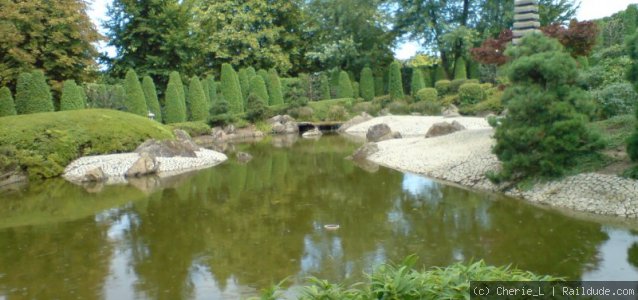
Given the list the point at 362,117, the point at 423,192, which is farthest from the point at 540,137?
the point at 362,117

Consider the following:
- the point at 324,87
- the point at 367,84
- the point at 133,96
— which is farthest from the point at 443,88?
the point at 133,96

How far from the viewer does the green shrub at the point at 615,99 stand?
36.7 feet

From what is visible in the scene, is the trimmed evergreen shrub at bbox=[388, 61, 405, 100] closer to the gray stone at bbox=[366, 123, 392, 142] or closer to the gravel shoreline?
the gravel shoreline

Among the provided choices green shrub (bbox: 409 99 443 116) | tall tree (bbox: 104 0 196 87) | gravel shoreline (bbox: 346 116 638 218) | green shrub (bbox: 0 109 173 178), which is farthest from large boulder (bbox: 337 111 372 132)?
green shrub (bbox: 0 109 173 178)

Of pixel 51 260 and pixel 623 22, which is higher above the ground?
pixel 623 22

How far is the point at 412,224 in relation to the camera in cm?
798

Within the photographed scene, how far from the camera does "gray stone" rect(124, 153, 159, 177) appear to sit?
13922 millimetres

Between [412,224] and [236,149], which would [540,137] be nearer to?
[412,224]

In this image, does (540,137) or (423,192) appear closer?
(540,137)

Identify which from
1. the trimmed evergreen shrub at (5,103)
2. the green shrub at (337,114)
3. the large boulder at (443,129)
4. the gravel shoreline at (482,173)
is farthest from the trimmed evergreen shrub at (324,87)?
the trimmed evergreen shrub at (5,103)

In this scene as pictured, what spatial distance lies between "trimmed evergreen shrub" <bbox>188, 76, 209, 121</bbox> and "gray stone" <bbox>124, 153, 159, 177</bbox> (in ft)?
36.3

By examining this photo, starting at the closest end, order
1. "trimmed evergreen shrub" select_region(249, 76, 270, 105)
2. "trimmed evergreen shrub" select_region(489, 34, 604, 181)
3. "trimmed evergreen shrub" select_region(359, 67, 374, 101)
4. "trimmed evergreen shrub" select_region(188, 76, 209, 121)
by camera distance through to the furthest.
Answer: "trimmed evergreen shrub" select_region(489, 34, 604, 181), "trimmed evergreen shrub" select_region(188, 76, 209, 121), "trimmed evergreen shrub" select_region(249, 76, 270, 105), "trimmed evergreen shrub" select_region(359, 67, 374, 101)

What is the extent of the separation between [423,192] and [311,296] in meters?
7.00

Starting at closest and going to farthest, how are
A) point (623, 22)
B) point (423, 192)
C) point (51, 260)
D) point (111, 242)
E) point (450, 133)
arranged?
1. point (51, 260)
2. point (111, 242)
3. point (423, 192)
4. point (450, 133)
5. point (623, 22)
